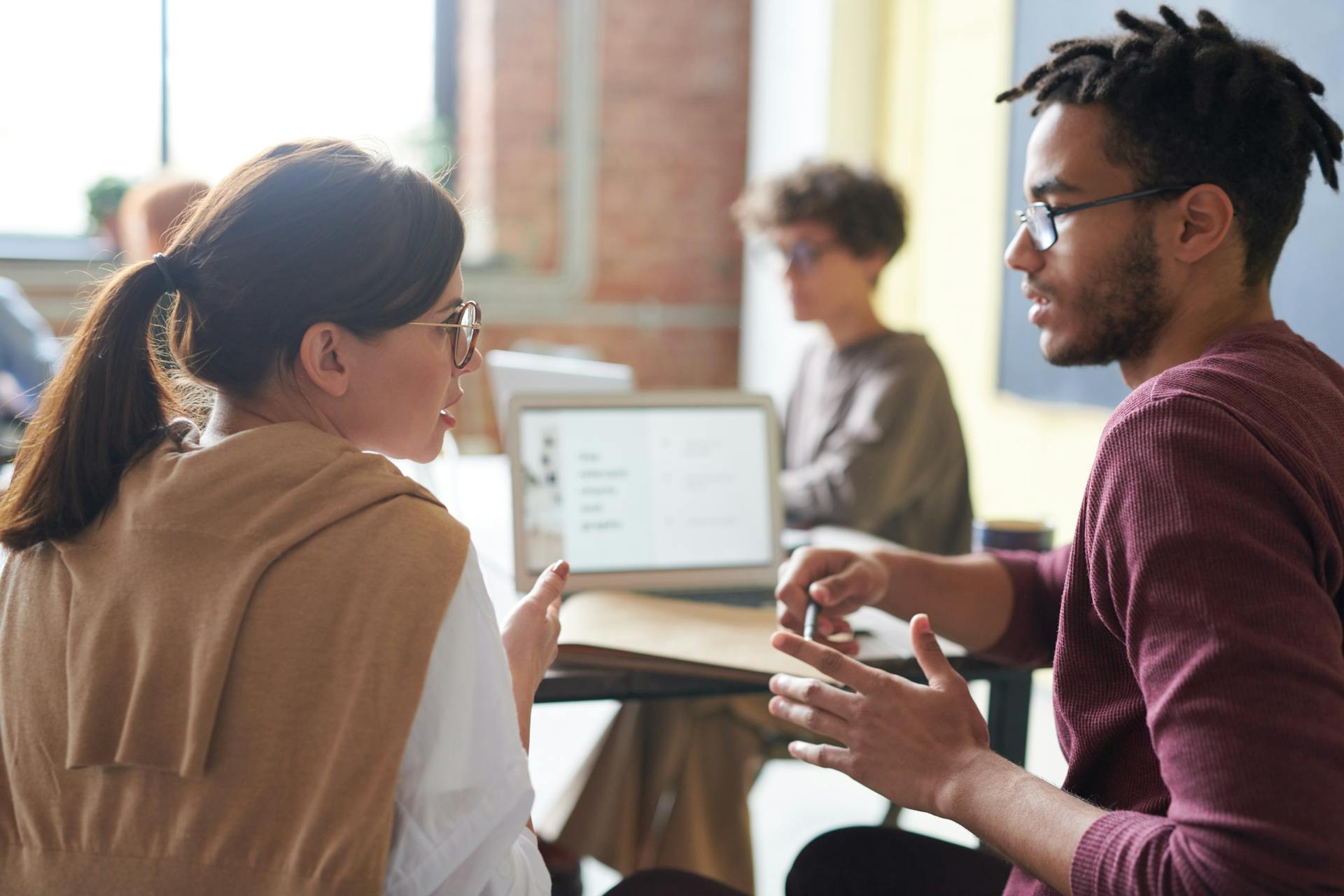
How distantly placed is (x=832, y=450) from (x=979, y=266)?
1449 mm

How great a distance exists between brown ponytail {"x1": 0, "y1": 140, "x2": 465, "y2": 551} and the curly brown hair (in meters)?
1.86

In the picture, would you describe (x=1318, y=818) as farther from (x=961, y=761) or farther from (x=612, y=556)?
(x=612, y=556)

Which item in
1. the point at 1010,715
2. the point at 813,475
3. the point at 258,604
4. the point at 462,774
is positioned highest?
the point at 258,604

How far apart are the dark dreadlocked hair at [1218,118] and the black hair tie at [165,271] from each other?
84cm

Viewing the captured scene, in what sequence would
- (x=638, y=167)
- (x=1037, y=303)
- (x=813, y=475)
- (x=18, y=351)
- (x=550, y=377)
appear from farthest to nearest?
1. (x=638, y=167)
2. (x=18, y=351)
3. (x=813, y=475)
4. (x=550, y=377)
5. (x=1037, y=303)

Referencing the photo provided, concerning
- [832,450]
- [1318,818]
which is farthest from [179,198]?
[1318,818]

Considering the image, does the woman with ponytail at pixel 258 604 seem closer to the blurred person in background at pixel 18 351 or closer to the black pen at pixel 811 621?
the black pen at pixel 811 621

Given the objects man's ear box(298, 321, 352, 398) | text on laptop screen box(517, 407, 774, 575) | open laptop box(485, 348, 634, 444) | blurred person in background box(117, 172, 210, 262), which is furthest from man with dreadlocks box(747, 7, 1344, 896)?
blurred person in background box(117, 172, 210, 262)

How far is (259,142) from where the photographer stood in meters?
4.86

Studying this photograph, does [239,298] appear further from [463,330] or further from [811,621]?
[811,621]

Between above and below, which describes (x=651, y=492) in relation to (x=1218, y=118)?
below

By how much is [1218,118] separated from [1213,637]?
547 mm

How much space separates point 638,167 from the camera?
522 centimetres

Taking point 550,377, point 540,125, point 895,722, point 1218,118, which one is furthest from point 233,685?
point 540,125
